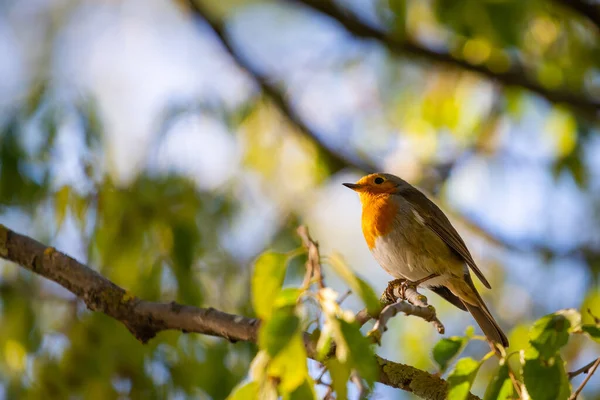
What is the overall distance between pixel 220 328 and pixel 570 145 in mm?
4157

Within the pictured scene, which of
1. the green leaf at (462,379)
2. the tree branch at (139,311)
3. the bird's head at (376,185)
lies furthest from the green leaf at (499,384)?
the bird's head at (376,185)

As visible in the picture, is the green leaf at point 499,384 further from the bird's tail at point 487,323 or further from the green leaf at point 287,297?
the bird's tail at point 487,323

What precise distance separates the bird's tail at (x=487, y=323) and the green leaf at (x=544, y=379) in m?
2.23

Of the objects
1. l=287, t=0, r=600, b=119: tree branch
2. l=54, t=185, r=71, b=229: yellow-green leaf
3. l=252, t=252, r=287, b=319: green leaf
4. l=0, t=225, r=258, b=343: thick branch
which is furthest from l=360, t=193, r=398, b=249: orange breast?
l=252, t=252, r=287, b=319: green leaf

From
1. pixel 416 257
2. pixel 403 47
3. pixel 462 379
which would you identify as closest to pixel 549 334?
pixel 462 379

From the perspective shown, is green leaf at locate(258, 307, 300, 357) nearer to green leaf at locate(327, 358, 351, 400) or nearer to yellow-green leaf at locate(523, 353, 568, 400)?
green leaf at locate(327, 358, 351, 400)

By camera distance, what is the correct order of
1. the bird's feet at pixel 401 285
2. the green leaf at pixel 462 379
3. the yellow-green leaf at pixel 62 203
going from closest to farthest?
the green leaf at pixel 462 379, the yellow-green leaf at pixel 62 203, the bird's feet at pixel 401 285

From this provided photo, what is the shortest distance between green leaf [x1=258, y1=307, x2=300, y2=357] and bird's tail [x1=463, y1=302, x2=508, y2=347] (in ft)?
8.98

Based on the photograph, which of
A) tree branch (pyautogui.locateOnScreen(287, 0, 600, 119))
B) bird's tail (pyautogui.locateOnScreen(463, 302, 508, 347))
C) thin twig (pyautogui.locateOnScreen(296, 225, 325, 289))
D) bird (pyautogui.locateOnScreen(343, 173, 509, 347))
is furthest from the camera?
tree branch (pyautogui.locateOnScreen(287, 0, 600, 119))

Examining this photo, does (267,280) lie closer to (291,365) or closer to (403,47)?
(291,365)

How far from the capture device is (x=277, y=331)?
1.66m

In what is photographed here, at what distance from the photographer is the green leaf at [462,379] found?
196cm

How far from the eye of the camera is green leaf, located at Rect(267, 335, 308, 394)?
64.7 inches

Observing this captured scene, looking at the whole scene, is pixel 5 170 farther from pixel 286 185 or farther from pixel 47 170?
pixel 286 185
